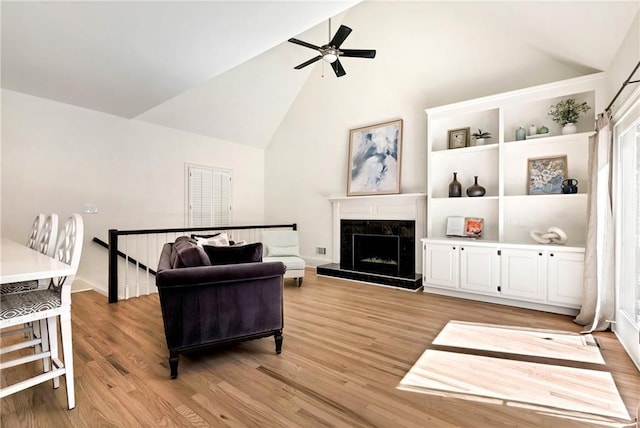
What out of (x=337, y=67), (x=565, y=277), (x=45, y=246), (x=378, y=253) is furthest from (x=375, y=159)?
(x=45, y=246)

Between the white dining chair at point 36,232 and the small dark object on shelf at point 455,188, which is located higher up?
the small dark object on shelf at point 455,188

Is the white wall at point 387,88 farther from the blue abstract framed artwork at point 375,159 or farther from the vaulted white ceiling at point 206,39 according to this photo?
the blue abstract framed artwork at point 375,159

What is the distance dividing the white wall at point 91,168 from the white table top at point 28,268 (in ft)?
10.1

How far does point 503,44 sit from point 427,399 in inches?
184

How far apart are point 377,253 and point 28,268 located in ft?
15.9

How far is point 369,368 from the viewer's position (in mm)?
2275

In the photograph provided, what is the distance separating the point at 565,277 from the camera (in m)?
3.40

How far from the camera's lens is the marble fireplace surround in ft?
16.3

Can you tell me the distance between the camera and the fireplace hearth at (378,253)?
196 inches

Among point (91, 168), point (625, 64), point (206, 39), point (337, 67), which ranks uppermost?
point (337, 67)

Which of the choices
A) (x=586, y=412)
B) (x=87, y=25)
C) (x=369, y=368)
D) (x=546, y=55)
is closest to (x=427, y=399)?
(x=369, y=368)

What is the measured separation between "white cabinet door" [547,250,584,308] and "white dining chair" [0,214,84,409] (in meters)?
4.41

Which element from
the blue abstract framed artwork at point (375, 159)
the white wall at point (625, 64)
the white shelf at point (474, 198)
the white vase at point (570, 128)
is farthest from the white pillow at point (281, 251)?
the white wall at point (625, 64)

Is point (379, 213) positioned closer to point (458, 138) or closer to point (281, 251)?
point (458, 138)
